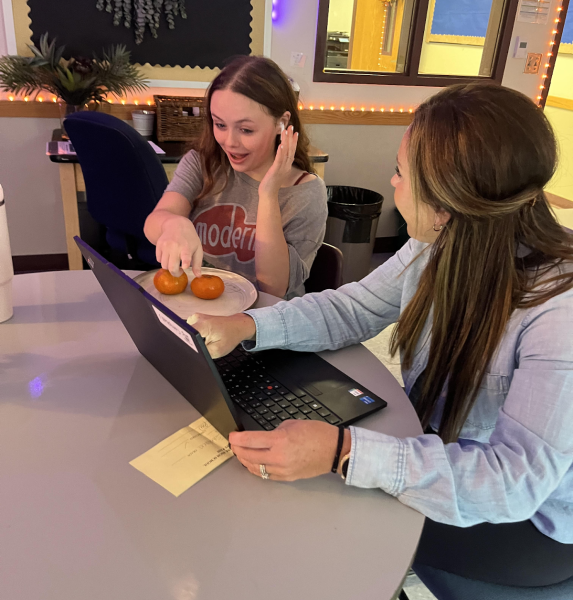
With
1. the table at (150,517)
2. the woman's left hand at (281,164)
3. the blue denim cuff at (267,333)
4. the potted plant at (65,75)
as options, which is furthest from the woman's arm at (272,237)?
the potted plant at (65,75)

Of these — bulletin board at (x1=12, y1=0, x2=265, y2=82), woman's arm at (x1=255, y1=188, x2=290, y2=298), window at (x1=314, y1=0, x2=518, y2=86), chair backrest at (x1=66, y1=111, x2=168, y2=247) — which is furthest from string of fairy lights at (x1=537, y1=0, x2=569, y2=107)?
woman's arm at (x1=255, y1=188, x2=290, y2=298)

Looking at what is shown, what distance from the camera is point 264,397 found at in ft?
2.81

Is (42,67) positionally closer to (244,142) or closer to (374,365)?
(244,142)

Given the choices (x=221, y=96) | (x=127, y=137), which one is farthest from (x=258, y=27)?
(x=221, y=96)

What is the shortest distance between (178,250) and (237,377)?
0.37 metres

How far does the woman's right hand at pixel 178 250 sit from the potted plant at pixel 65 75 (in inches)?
69.1

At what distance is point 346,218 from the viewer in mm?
3170

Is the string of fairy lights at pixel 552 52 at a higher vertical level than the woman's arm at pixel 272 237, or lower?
higher

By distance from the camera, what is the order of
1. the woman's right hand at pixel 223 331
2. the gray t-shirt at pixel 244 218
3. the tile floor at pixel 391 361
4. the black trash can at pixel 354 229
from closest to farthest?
1. the woman's right hand at pixel 223 331
2. the tile floor at pixel 391 361
3. the gray t-shirt at pixel 244 218
4. the black trash can at pixel 354 229

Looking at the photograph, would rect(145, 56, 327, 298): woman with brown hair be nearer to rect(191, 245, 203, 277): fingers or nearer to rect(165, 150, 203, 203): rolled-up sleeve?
rect(165, 150, 203, 203): rolled-up sleeve

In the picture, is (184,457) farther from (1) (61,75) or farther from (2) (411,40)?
(2) (411,40)

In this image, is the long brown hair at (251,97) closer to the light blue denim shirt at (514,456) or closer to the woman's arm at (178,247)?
the woman's arm at (178,247)

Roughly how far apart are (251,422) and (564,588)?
1.91 ft

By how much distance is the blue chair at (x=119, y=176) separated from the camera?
1.99 metres
